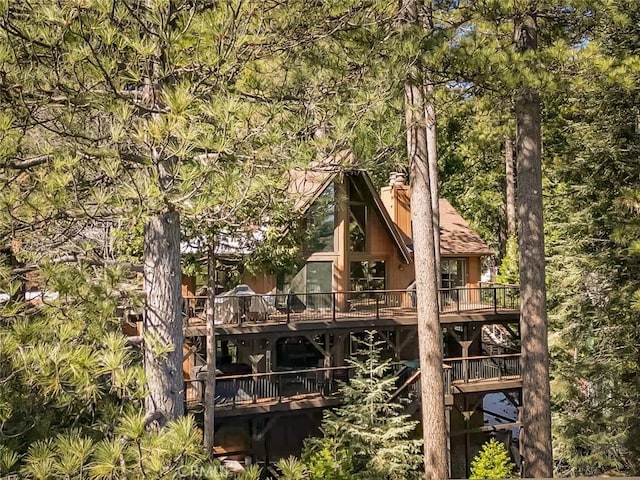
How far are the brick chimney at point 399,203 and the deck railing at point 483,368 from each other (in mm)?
5233

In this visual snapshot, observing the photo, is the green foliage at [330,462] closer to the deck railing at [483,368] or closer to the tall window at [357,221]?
the deck railing at [483,368]

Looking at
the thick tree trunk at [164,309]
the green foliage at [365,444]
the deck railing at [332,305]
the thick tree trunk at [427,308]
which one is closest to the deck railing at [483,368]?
the deck railing at [332,305]

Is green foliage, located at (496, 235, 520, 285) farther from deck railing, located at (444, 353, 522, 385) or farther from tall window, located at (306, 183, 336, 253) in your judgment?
tall window, located at (306, 183, 336, 253)

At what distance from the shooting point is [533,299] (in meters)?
8.14

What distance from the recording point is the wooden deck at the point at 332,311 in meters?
13.8

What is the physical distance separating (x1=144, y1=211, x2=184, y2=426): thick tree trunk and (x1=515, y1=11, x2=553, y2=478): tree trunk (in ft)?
18.4

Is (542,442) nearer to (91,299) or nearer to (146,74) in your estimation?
(91,299)

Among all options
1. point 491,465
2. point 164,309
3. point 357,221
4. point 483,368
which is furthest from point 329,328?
point 164,309

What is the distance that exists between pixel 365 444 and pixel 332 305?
4.38 metres

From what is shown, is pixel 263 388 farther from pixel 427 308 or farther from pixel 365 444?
pixel 427 308

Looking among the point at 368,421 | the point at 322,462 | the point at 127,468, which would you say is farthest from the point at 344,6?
the point at 368,421

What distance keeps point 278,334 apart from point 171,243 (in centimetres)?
986

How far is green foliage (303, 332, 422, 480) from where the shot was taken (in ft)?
34.0

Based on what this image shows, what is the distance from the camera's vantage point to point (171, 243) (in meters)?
4.45
